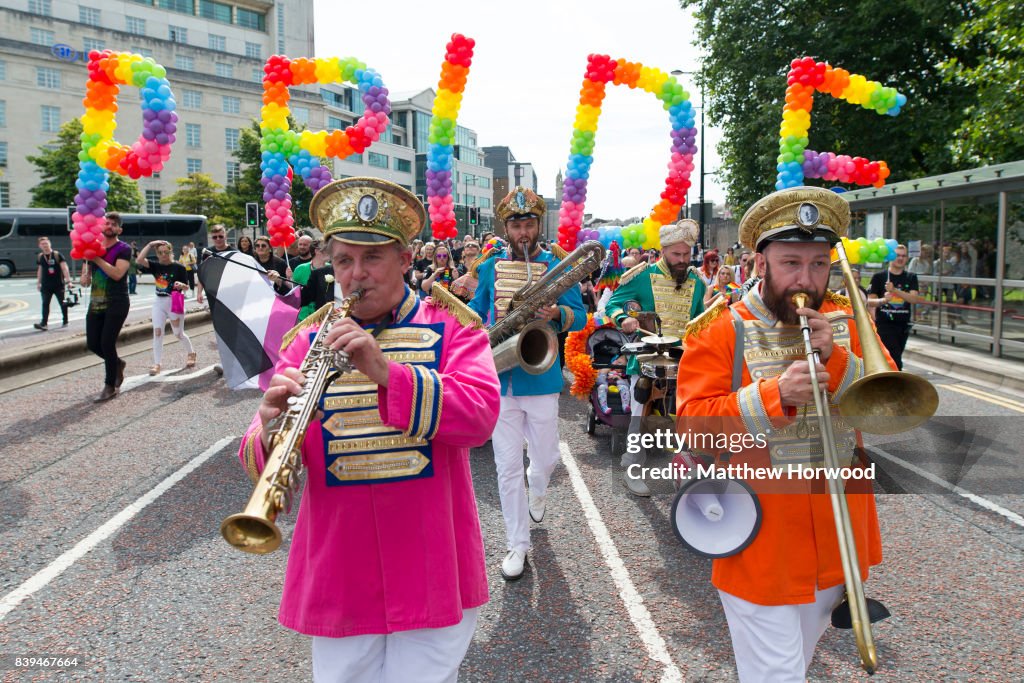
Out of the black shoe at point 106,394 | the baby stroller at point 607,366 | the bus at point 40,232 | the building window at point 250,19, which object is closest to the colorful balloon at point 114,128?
the black shoe at point 106,394

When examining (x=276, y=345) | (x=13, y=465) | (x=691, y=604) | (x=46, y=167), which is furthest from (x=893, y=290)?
(x=46, y=167)

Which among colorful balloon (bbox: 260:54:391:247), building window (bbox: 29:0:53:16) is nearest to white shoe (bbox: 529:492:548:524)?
colorful balloon (bbox: 260:54:391:247)

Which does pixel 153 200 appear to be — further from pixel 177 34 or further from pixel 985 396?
pixel 985 396

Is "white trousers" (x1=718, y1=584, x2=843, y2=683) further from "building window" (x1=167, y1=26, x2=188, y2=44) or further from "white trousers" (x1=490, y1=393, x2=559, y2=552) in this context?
"building window" (x1=167, y1=26, x2=188, y2=44)

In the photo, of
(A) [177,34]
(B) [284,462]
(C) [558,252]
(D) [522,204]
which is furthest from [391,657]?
(A) [177,34]

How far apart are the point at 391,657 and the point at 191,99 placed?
69.9 metres

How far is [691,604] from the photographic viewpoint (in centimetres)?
402

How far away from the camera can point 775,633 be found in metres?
2.25

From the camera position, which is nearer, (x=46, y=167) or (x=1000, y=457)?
(x=1000, y=457)

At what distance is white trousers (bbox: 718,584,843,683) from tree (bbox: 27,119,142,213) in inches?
1929

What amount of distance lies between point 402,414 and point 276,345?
5.51 meters

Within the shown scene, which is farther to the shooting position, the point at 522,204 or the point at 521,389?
the point at 522,204

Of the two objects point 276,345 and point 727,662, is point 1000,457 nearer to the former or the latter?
point 727,662

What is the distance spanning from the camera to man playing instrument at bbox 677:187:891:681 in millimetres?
2246
